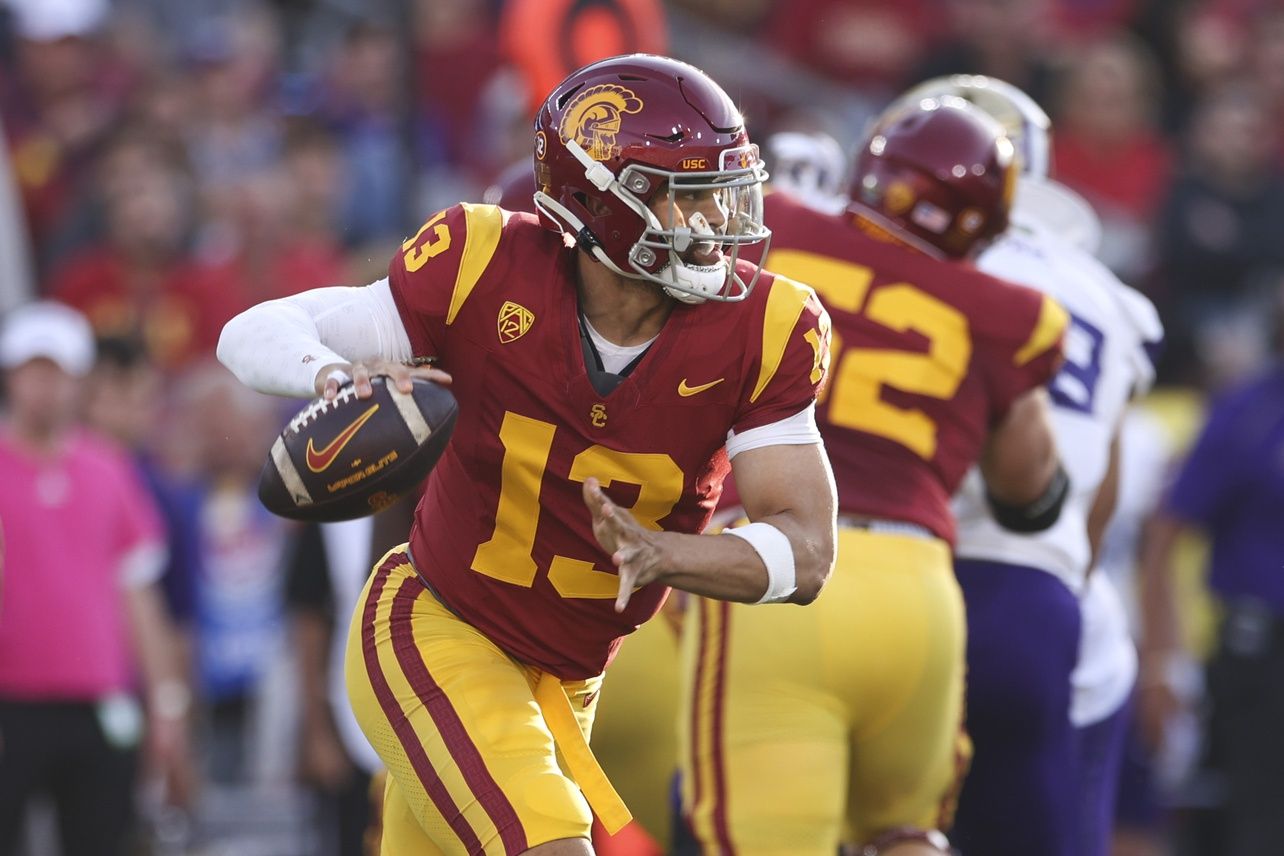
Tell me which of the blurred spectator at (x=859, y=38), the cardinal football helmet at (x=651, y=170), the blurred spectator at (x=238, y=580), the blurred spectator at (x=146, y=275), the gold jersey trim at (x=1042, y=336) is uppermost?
the cardinal football helmet at (x=651, y=170)

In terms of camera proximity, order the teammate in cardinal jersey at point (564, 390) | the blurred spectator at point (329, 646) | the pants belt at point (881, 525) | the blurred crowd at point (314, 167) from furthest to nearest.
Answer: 1. the blurred crowd at point (314, 167)
2. the blurred spectator at point (329, 646)
3. the pants belt at point (881, 525)
4. the teammate in cardinal jersey at point (564, 390)

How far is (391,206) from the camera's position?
9359 millimetres

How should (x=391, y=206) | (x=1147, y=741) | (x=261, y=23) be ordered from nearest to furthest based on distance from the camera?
(x=1147, y=741) → (x=391, y=206) → (x=261, y=23)

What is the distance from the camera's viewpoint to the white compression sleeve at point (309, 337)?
3.57 metres

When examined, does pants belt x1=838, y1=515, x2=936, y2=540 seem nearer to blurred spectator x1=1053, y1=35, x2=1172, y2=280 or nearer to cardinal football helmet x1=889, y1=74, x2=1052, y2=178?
cardinal football helmet x1=889, y1=74, x2=1052, y2=178

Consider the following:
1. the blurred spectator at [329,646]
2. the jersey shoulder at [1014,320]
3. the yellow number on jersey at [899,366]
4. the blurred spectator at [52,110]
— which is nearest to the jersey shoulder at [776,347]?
the yellow number on jersey at [899,366]

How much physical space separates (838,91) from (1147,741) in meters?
4.43

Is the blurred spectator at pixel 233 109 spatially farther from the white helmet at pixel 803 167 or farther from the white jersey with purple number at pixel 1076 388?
the white jersey with purple number at pixel 1076 388

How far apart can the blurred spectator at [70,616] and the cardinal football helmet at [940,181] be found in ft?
10.9

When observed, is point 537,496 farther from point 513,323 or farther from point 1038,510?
point 1038,510

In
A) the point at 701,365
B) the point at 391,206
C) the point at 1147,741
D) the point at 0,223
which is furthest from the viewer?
the point at 391,206

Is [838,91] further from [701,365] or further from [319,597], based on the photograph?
[701,365]

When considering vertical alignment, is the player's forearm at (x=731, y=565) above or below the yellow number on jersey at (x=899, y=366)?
above

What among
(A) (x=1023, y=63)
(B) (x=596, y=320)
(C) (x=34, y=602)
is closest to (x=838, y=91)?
(A) (x=1023, y=63)
